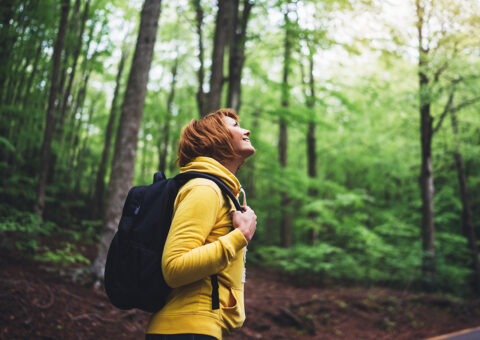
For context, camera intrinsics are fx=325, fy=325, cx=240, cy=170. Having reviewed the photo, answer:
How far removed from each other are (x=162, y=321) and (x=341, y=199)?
31.7 feet

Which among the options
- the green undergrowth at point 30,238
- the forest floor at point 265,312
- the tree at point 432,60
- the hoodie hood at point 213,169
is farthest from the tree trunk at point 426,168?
the hoodie hood at point 213,169

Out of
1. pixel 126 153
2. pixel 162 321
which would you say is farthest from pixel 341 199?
pixel 162 321

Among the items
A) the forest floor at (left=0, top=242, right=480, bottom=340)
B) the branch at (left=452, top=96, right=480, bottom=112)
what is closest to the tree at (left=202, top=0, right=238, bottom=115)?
the forest floor at (left=0, top=242, right=480, bottom=340)

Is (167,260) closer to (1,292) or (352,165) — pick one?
(1,292)

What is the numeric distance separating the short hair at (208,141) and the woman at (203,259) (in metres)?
0.04

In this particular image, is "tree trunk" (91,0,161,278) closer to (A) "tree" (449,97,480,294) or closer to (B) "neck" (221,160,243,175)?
(B) "neck" (221,160,243,175)

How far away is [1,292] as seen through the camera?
13.9ft

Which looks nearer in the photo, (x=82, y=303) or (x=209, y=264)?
(x=209, y=264)

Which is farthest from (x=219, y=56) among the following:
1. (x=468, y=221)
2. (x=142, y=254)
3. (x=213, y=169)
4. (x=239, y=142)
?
(x=468, y=221)

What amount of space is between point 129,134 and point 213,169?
480 centimetres

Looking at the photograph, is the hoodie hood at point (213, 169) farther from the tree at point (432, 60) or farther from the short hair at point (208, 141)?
the tree at point (432, 60)

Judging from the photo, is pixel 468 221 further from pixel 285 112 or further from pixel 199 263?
pixel 199 263

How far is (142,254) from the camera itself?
1.43 meters

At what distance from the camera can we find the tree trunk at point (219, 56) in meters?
7.43
